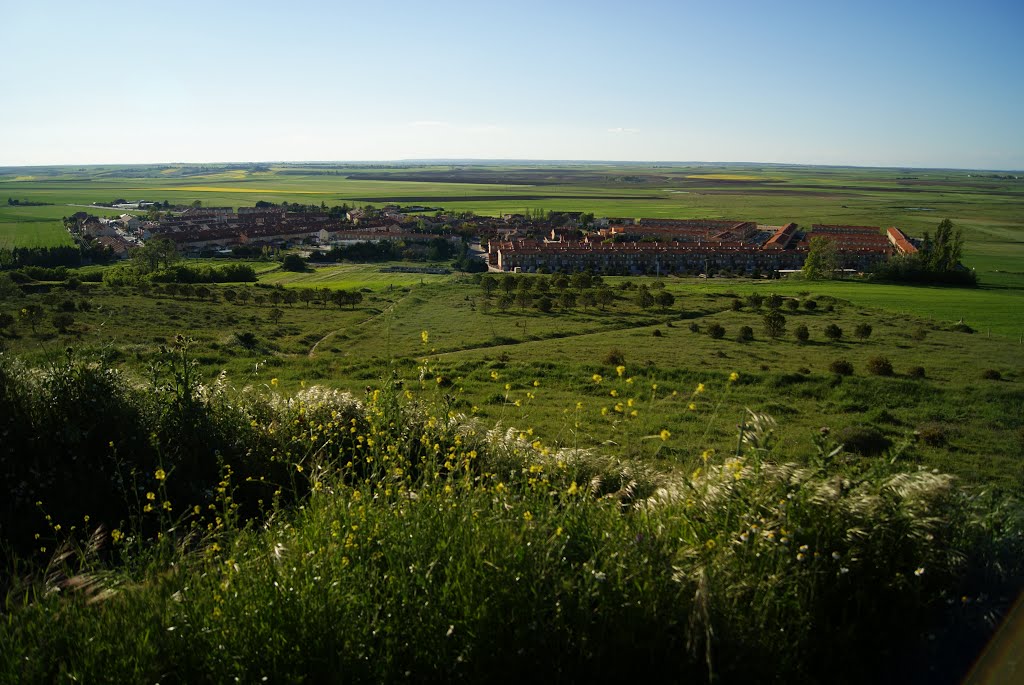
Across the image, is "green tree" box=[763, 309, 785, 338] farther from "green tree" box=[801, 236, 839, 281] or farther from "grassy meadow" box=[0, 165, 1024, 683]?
"green tree" box=[801, 236, 839, 281]

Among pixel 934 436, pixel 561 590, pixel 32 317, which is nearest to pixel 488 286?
pixel 32 317

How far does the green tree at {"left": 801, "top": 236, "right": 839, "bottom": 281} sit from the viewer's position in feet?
188

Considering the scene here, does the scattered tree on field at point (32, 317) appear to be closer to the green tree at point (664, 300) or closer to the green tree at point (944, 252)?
the green tree at point (664, 300)

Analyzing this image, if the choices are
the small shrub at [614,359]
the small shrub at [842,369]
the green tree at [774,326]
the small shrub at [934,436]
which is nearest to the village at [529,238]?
the green tree at [774,326]

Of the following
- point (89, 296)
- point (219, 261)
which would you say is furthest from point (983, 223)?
point (89, 296)

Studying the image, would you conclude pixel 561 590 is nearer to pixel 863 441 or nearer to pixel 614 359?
pixel 863 441

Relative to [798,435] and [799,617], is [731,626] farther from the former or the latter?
[798,435]

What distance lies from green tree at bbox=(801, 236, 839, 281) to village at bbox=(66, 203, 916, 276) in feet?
6.06

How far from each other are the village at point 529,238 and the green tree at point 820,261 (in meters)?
1.85

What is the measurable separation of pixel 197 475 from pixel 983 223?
11999cm

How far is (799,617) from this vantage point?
372 cm

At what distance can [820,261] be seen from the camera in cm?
5869

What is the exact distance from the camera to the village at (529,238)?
65875 mm

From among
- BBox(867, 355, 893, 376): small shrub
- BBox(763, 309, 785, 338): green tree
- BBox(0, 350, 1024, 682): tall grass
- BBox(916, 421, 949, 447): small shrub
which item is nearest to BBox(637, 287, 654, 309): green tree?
BBox(763, 309, 785, 338): green tree
